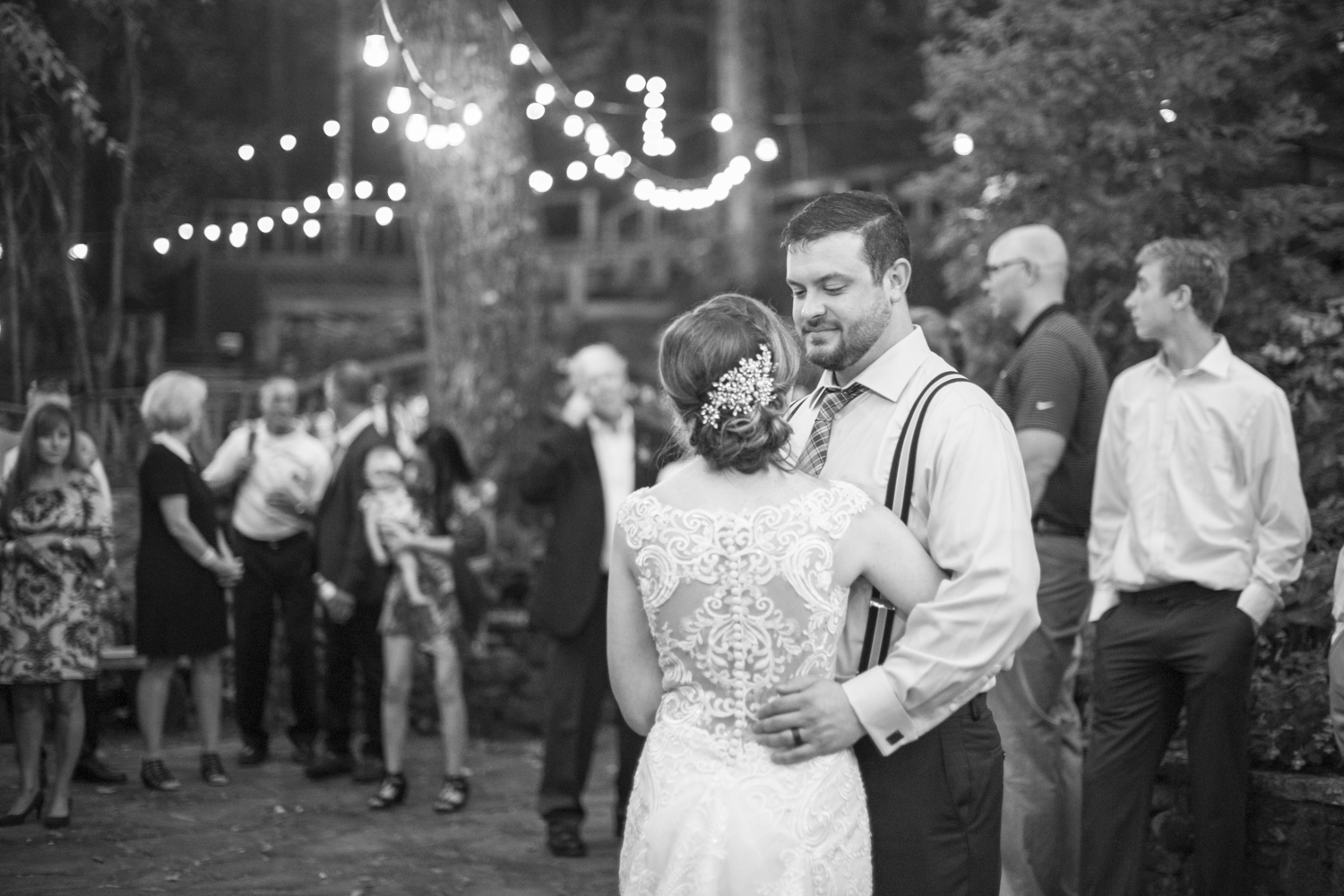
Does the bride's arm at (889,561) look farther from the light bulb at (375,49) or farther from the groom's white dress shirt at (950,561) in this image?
the light bulb at (375,49)

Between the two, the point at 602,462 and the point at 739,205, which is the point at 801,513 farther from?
the point at 739,205

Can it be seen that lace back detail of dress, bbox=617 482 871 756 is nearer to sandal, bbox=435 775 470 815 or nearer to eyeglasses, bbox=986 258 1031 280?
eyeglasses, bbox=986 258 1031 280

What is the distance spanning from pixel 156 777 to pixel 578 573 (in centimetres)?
227

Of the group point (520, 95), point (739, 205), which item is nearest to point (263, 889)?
point (520, 95)

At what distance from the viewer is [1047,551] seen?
4684 mm

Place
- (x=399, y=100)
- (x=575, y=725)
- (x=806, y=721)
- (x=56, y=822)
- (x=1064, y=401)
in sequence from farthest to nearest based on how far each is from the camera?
1. (x=399, y=100)
2. (x=575, y=725)
3. (x=56, y=822)
4. (x=1064, y=401)
5. (x=806, y=721)

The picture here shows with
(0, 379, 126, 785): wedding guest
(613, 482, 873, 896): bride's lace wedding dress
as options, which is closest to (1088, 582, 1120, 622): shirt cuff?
(613, 482, 873, 896): bride's lace wedding dress

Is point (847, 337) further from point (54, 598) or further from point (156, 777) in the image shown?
point (156, 777)

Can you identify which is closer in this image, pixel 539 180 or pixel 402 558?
pixel 402 558

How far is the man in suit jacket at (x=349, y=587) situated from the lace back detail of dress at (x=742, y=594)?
13.9 ft

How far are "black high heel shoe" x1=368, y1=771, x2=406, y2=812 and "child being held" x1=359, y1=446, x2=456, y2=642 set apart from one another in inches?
25.7

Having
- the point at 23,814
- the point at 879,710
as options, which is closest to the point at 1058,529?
the point at 879,710

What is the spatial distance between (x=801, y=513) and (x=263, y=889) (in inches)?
126

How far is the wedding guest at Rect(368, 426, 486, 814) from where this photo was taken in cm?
621
